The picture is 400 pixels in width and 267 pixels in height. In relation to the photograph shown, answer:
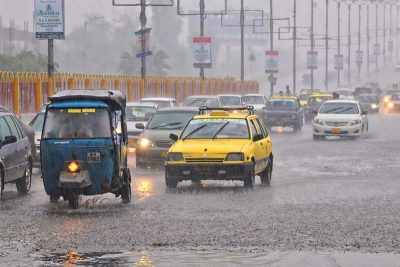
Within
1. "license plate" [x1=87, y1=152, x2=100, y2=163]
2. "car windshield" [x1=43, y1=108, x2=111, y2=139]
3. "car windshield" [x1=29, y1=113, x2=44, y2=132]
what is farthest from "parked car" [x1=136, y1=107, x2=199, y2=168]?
"license plate" [x1=87, y1=152, x2=100, y2=163]

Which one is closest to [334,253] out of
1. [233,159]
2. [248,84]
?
[233,159]

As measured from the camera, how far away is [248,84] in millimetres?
101562

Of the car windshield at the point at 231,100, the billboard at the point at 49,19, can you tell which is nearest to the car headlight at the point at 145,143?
the billboard at the point at 49,19

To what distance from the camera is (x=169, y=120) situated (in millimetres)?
29953

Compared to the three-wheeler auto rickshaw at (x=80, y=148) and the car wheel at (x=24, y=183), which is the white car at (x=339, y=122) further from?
the three-wheeler auto rickshaw at (x=80, y=148)

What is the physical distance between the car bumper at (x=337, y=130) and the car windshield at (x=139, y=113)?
31.8ft

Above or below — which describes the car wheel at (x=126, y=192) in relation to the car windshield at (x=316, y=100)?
above

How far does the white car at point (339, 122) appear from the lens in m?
44.8

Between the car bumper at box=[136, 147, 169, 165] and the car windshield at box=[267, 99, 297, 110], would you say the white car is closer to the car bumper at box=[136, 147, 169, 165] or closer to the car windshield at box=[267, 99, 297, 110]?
the car windshield at box=[267, 99, 297, 110]

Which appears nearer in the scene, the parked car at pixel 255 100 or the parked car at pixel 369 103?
the parked car at pixel 255 100

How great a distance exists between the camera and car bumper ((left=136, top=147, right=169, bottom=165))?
93.2 ft

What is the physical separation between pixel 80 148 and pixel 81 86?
34.3 metres

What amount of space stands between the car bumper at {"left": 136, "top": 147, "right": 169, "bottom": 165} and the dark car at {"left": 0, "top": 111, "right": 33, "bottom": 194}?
6.02m

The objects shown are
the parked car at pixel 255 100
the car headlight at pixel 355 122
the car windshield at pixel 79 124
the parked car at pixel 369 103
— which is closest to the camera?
the car windshield at pixel 79 124
